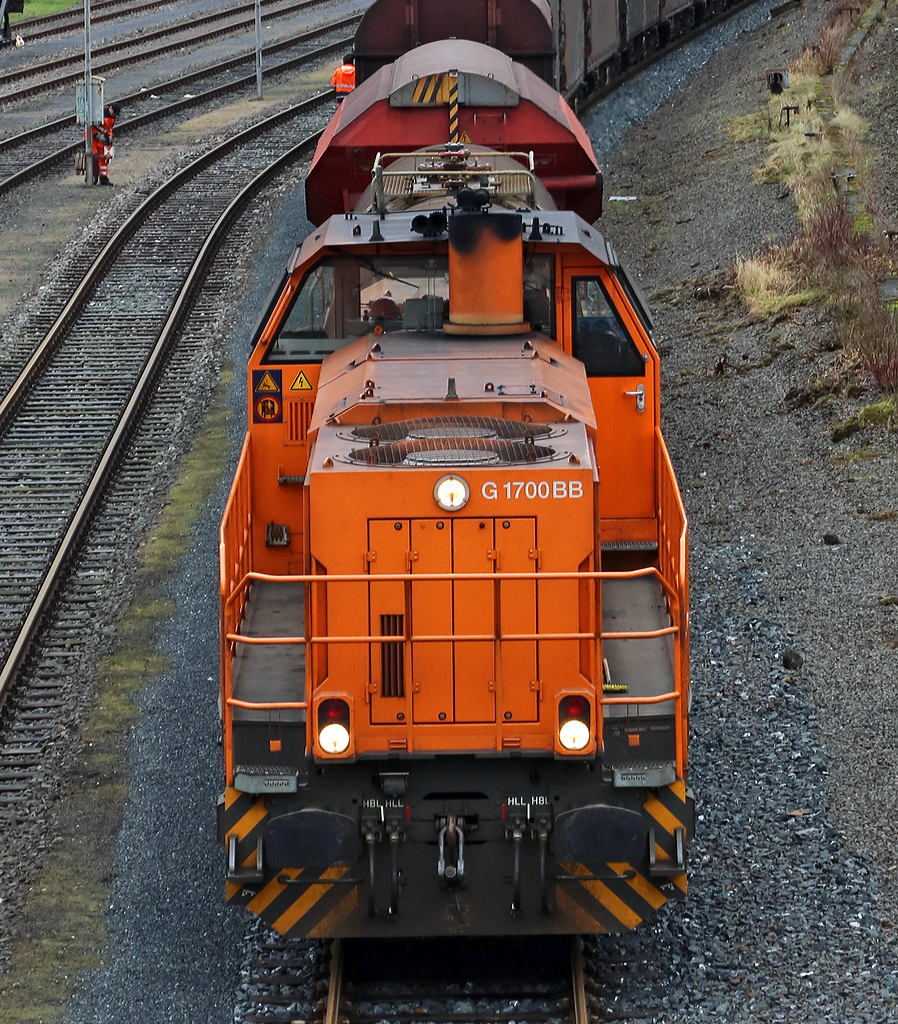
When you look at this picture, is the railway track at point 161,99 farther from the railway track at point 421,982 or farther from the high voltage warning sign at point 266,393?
the railway track at point 421,982

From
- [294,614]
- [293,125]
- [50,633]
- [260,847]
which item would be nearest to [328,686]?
[260,847]

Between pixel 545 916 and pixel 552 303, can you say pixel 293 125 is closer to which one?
pixel 552 303

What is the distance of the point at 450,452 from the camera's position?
269 inches

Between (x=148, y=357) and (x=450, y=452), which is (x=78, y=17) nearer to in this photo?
(x=148, y=357)

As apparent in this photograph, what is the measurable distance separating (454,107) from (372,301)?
20.4ft

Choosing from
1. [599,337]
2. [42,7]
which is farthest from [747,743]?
[42,7]

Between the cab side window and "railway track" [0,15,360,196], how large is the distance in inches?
697

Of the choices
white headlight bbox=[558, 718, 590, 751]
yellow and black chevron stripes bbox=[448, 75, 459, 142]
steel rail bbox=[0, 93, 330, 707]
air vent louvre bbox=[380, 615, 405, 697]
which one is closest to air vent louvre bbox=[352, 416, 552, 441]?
air vent louvre bbox=[380, 615, 405, 697]

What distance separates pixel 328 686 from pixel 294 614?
1357 mm

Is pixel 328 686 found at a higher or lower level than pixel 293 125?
lower

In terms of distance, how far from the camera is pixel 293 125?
27625 millimetres

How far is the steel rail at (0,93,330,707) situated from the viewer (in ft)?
37.4

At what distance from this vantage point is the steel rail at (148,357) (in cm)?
1141

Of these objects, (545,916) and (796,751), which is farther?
(796,751)
